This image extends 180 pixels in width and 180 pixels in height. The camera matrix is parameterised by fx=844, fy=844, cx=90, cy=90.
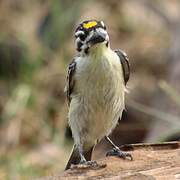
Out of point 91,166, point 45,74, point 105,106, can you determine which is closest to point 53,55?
point 45,74

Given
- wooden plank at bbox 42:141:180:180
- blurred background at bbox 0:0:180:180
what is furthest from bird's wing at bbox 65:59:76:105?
blurred background at bbox 0:0:180:180

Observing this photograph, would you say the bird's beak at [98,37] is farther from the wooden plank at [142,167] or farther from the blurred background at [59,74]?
the blurred background at [59,74]

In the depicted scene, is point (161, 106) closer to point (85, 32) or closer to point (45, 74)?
point (45, 74)

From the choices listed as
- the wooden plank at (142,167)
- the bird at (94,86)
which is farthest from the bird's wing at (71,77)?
the wooden plank at (142,167)

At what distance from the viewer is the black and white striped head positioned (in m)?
5.09

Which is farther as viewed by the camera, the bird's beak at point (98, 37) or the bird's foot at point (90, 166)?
the bird's beak at point (98, 37)

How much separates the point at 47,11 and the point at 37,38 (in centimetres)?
86

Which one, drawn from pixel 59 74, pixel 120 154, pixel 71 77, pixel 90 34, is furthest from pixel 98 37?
pixel 59 74

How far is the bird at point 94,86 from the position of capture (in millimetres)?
5207

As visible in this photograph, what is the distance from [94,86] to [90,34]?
39 cm

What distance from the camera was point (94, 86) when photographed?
536 cm

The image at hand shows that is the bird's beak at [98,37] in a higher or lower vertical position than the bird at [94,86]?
higher

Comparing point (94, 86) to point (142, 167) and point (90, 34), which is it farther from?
point (142, 167)

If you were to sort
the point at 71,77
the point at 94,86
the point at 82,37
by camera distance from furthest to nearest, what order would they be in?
the point at 71,77 < the point at 94,86 < the point at 82,37
